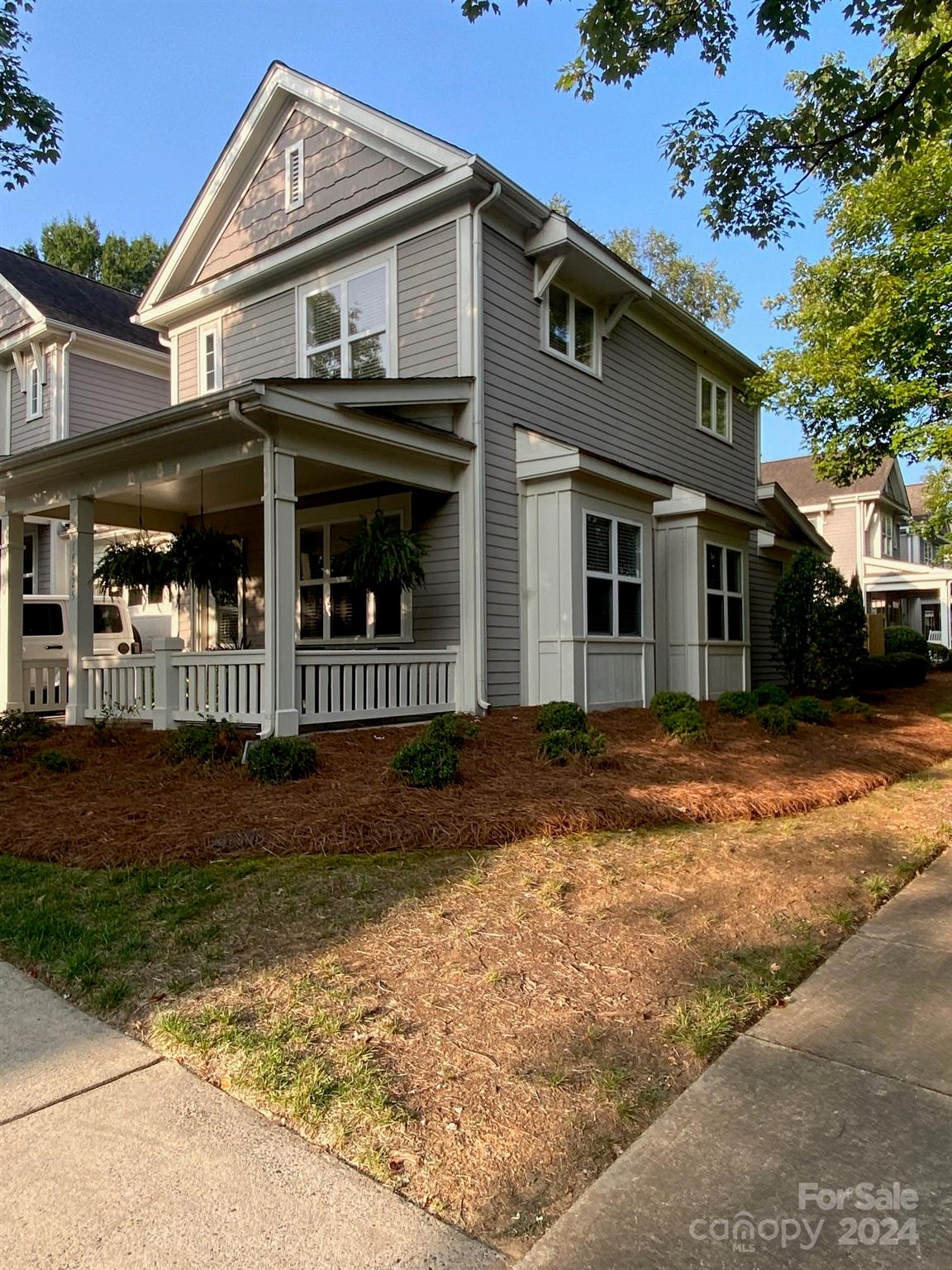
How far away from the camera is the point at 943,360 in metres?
12.9

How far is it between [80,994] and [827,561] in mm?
13125

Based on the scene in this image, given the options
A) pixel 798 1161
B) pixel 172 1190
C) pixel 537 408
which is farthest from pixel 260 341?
pixel 798 1161

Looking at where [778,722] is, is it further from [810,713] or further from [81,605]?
[81,605]

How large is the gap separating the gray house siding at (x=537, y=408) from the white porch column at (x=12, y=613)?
6.16 metres

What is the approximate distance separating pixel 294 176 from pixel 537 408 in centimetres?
519

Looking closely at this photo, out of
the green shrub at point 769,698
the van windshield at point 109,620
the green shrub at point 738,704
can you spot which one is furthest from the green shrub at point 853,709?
the van windshield at point 109,620

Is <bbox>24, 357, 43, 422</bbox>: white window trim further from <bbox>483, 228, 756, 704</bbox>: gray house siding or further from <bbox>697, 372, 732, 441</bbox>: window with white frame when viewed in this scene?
<bbox>697, 372, 732, 441</bbox>: window with white frame

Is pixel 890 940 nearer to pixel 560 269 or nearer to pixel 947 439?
pixel 560 269

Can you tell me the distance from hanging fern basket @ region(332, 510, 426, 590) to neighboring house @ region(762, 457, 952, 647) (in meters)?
22.4

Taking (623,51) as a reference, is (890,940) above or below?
below

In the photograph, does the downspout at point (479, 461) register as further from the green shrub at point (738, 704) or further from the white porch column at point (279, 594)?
the green shrub at point (738, 704)

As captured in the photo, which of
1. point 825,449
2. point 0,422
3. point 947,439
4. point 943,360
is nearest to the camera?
point 947,439

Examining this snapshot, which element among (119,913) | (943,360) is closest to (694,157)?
(943,360)

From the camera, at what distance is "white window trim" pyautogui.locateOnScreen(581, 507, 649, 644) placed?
10227mm
